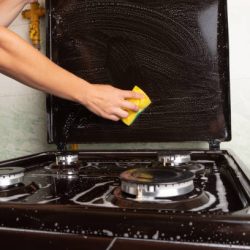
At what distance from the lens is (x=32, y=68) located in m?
0.79

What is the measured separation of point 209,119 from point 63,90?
433mm

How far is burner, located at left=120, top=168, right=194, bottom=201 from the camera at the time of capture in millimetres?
524

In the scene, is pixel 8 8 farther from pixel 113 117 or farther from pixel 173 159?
pixel 173 159

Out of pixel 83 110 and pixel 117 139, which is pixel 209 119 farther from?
pixel 83 110

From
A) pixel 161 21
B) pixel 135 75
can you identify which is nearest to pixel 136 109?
pixel 135 75

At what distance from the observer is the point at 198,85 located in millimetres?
1018

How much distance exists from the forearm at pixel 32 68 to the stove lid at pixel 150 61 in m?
0.23

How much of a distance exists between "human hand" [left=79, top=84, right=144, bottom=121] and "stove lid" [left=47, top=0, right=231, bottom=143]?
11 cm

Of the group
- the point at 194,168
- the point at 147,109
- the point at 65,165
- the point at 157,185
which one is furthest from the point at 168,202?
the point at 147,109

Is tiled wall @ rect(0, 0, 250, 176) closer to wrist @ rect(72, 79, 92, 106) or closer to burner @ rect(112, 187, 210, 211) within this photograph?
wrist @ rect(72, 79, 92, 106)

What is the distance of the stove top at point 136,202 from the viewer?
41 centimetres

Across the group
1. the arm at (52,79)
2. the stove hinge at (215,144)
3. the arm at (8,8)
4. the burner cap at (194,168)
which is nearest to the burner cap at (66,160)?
the arm at (52,79)

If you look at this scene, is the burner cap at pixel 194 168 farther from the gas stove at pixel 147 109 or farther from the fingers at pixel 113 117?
the fingers at pixel 113 117

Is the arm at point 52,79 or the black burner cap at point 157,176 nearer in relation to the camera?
the black burner cap at point 157,176
